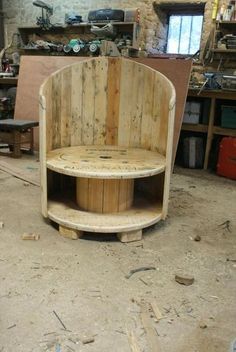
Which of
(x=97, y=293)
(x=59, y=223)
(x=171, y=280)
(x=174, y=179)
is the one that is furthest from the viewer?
(x=174, y=179)

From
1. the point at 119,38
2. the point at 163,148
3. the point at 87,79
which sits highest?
the point at 119,38

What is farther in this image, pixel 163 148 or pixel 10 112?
pixel 10 112

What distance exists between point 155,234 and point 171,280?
540mm

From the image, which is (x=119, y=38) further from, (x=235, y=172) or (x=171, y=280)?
(x=171, y=280)

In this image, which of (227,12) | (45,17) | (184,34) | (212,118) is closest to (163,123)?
(212,118)

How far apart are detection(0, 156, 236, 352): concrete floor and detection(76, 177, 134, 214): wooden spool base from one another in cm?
22

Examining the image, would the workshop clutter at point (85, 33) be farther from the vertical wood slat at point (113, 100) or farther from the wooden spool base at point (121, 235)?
the wooden spool base at point (121, 235)

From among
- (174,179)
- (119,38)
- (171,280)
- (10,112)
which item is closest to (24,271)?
(171,280)

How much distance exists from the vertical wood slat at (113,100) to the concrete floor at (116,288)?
0.79m

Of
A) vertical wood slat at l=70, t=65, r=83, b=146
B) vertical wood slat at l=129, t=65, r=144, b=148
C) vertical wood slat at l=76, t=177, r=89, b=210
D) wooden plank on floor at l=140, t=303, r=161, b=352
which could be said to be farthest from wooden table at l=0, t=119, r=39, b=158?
wooden plank on floor at l=140, t=303, r=161, b=352

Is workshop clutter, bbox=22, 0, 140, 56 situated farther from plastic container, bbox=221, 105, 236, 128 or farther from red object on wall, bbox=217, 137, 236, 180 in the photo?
red object on wall, bbox=217, 137, 236, 180

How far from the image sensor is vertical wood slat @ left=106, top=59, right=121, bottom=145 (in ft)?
8.68

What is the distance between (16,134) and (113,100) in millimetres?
1707

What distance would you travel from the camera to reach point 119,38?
18.0ft
